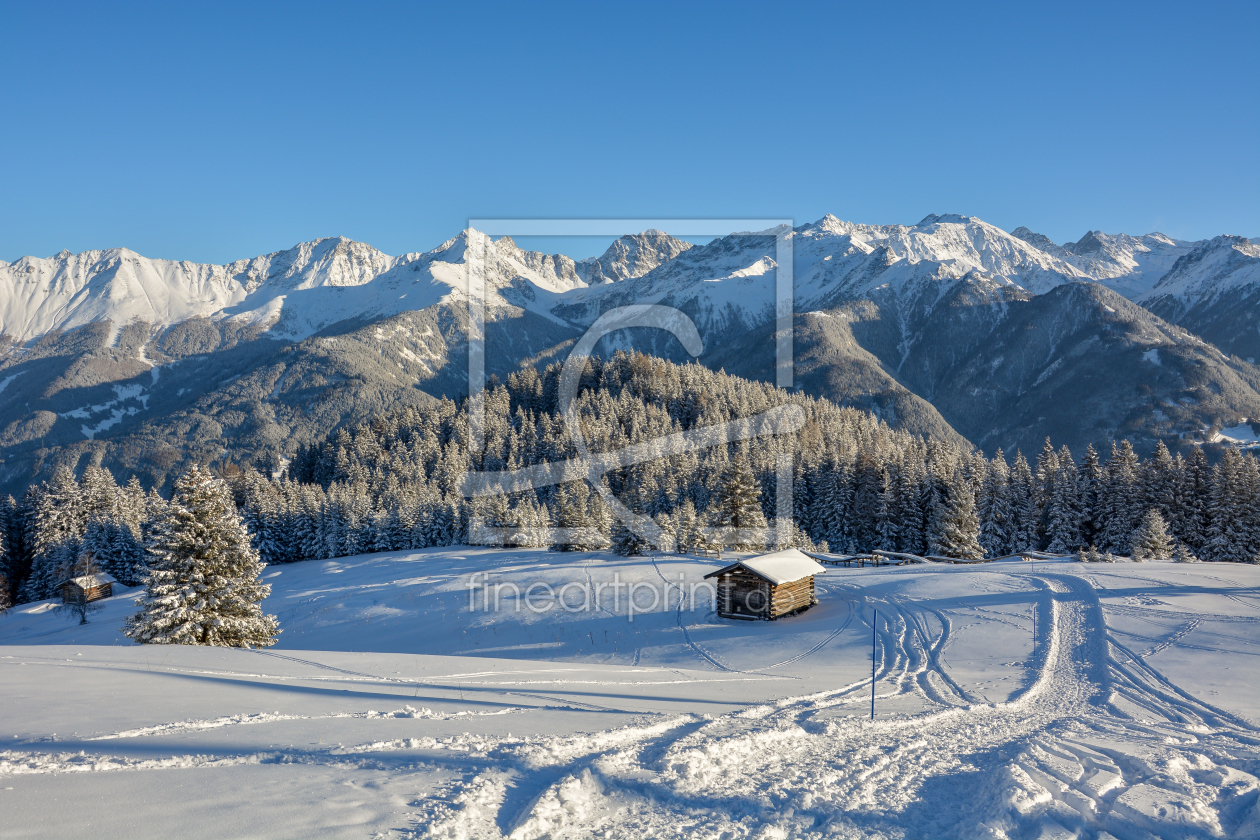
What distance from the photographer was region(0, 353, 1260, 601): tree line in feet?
164

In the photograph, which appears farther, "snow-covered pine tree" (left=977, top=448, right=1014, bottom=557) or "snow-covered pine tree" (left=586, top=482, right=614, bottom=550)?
"snow-covered pine tree" (left=977, top=448, right=1014, bottom=557)

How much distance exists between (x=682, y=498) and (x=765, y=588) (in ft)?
152

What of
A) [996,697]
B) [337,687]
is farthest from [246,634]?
[996,697]

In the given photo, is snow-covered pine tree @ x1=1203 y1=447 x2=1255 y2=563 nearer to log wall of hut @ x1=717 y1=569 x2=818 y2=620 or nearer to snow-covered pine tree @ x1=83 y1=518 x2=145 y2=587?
log wall of hut @ x1=717 y1=569 x2=818 y2=620

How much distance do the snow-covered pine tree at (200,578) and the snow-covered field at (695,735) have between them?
3.03 metres

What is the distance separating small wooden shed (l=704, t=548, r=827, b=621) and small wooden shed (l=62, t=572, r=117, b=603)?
52506mm

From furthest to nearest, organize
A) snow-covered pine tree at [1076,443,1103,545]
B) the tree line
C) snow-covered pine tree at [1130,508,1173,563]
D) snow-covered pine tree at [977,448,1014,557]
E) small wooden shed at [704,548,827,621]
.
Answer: snow-covered pine tree at [977,448,1014,557] → snow-covered pine tree at [1076,443,1103,545] → the tree line → snow-covered pine tree at [1130,508,1173,563] → small wooden shed at [704,548,827,621]

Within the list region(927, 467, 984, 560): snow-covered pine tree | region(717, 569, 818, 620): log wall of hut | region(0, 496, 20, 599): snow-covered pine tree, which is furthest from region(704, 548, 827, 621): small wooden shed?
region(0, 496, 20, 599): snow-covered pine tree

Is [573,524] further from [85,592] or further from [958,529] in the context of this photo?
[85,592]

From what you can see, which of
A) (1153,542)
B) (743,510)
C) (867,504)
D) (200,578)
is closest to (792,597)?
(743,510)

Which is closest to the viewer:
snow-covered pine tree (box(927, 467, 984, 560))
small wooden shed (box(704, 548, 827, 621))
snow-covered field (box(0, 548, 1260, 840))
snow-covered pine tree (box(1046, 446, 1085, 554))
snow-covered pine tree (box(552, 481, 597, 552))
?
snow-covered field (box(0, 548, 1260, 840))

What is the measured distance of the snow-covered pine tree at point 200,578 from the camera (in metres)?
22.6

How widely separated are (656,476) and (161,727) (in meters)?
73.4

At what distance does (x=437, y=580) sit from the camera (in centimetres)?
4394
